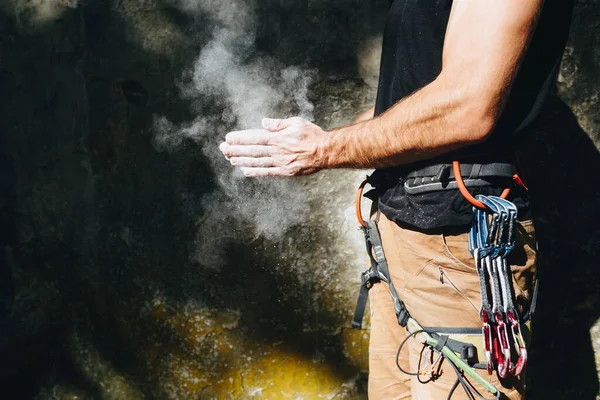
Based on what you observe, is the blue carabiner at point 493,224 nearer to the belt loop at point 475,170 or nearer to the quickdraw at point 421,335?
the belt loop at point 475,170

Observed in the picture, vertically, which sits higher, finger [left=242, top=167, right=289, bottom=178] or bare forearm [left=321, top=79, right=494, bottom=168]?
finger [left=242, top=167, right=289, bottom=178]

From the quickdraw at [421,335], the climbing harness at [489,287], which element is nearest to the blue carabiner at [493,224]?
the climbing harness at [489,287]

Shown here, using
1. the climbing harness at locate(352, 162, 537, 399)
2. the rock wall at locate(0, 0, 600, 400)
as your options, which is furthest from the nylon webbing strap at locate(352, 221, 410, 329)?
the rock wall at locate(0, 0, 600, 400)

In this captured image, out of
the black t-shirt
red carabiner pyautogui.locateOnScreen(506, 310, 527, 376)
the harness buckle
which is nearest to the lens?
the black t-shirt

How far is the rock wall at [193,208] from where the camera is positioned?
2004mm

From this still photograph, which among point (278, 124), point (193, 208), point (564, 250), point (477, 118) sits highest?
point (193, 208)

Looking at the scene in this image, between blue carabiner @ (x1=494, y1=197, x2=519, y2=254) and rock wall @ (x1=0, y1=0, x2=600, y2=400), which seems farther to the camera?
rock wall @ (x1=0, y1=0, x2=600, y2=400)

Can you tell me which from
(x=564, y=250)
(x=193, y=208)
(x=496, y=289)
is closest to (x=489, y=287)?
(x=496, y=289)

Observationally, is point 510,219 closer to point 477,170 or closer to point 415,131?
point 477,170

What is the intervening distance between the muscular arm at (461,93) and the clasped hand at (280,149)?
0.10 meters

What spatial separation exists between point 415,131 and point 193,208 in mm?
1119

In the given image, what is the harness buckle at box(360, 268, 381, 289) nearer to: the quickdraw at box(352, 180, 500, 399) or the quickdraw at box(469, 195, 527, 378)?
the quickdraw at box(352, 180, 500, 399)

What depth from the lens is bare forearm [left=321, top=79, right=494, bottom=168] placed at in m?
1.12

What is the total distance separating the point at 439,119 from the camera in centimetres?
116
